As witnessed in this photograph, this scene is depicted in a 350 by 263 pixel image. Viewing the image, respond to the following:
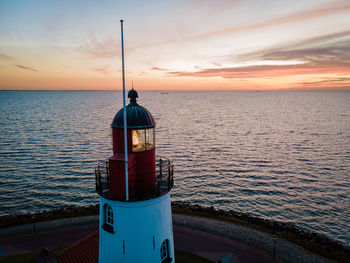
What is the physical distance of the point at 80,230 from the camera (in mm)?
20922

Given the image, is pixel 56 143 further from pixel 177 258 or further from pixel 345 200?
pixel 345 200

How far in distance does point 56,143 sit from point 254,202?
4056 cm

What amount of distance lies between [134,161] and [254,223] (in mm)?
18817

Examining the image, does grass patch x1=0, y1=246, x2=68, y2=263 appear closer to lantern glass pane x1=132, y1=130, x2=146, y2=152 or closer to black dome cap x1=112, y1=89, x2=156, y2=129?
lantern glass pane x1=132, y1=130, x2=146, y2=152

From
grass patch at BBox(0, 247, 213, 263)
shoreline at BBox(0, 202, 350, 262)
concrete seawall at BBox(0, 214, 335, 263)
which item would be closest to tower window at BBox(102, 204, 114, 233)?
grass patch at BBox(0, 247, 213, 263)

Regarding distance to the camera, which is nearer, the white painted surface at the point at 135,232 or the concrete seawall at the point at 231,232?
the white painted surface at the point at 135,232

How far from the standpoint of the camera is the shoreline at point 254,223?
19653mm

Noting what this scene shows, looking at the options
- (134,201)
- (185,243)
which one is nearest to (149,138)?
(134,201)

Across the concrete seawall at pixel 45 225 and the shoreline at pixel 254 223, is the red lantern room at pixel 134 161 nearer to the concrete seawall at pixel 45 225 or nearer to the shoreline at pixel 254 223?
the concrete seawall at pixel 45 225

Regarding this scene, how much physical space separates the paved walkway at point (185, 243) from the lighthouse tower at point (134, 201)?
10.3m

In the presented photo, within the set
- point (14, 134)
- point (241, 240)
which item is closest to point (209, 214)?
point (241, 240)

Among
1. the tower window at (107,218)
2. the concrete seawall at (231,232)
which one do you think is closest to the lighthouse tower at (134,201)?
the tower window at (107,218)

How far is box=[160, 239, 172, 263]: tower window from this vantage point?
31.4 feet

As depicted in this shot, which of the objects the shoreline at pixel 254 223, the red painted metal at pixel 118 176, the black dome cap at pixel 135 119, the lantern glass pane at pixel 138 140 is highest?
the black dome cap at pixel 135 119
